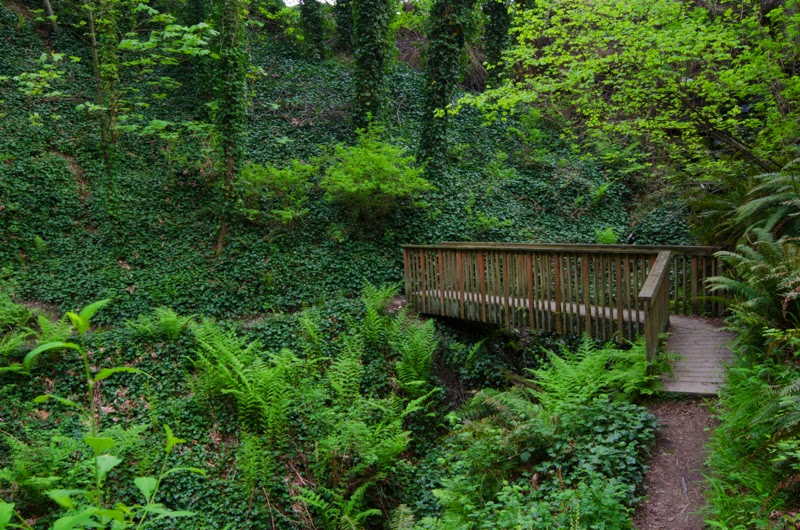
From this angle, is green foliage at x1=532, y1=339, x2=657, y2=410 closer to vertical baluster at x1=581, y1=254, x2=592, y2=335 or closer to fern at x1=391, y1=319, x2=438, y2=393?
vertical baluster at x1=581, y1=254, x2=592, y2=335

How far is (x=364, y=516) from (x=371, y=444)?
803 millimetres

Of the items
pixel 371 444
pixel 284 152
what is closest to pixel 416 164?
pixel 284 152

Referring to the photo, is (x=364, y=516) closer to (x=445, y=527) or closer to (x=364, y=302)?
(x=445, y=527)

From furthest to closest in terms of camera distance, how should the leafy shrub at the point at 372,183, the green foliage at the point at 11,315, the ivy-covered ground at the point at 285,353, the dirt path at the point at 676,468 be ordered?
the leafy shrub at the point at 372,183 < the green foliage at the point at 11,315 < the ivy-covered ground at the point at 285,353 < the dirt path at the point at 676,468

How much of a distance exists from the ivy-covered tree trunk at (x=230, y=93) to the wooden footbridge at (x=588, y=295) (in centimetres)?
419

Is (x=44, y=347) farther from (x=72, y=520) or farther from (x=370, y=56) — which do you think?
(x=370, y=56)

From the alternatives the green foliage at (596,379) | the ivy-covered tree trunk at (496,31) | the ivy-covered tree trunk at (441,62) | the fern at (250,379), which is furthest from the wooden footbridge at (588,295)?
the ivy-covered tree trunk at (496,31)

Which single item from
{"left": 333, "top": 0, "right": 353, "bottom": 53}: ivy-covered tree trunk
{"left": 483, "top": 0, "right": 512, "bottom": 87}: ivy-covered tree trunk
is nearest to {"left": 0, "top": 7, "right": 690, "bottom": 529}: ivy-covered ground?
{"left": 483, "top": 0, "right": 512, "bottom": 87}: ivy-covered tree trunk

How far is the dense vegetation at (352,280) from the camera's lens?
4.39 meters

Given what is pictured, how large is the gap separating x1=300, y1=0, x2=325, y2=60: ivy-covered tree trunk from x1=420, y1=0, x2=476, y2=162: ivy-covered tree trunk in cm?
752

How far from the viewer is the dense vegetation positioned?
4391 mm

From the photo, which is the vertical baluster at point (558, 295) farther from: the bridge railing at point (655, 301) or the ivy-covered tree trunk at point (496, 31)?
the ivy-covered tree trunk at point (496, 31)

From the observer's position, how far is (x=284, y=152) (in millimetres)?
13562

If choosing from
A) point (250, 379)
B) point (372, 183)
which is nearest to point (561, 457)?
point (250, 379)
